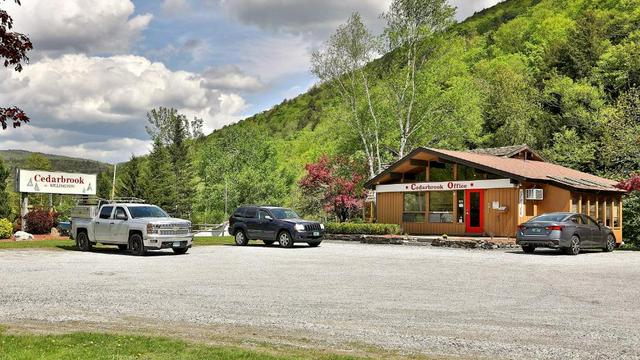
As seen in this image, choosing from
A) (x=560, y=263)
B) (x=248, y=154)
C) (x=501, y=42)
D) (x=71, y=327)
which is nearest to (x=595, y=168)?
(x=560, y=263)

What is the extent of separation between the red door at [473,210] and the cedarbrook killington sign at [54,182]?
2966 centimetres

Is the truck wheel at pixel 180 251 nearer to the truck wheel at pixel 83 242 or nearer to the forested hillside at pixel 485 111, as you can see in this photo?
the truck wheel at pixel 83 242

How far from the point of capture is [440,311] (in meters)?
9.95

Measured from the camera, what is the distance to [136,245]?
A: 73.4ft

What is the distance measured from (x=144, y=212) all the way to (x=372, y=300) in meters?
14.5

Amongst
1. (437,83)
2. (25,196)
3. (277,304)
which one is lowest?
(277,304)

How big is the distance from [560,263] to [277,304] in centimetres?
1197

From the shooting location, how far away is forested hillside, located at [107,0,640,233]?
46.4 m

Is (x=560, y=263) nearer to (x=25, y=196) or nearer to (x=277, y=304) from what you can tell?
(x=277, y=304)

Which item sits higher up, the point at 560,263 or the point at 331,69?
the point at 331,69

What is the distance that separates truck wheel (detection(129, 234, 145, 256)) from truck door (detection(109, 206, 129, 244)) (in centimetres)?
24

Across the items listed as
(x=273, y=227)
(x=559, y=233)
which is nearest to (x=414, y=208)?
(x=273, y=227)

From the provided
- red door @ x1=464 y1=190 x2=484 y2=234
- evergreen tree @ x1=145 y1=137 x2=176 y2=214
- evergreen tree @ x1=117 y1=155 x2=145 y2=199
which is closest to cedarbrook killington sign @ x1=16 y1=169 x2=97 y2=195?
evergreen tree @ x1=117 y1=155 x2=145 y2=199

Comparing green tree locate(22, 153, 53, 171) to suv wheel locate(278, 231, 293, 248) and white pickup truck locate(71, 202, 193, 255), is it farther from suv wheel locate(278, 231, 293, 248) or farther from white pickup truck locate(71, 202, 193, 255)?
suv wheel locate(278, 231, 293, 248)
